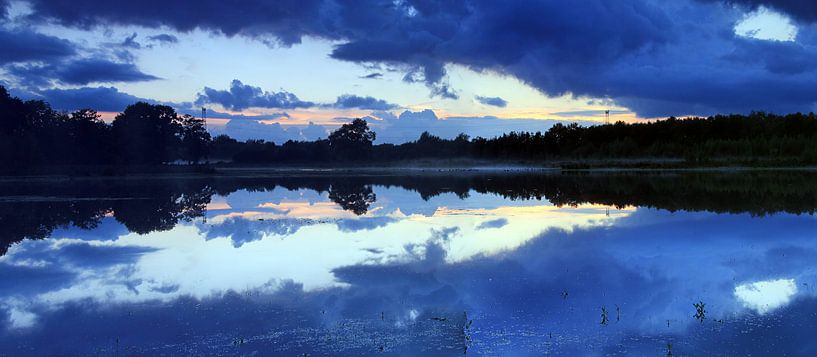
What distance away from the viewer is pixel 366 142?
6275 inches

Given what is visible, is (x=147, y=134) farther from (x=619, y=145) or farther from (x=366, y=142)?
(x=619, y=145)

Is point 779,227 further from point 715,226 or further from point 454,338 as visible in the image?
point 454,338

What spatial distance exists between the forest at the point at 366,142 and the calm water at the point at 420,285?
80482 mm

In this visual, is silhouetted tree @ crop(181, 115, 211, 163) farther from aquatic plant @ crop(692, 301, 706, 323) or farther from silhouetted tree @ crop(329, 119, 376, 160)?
aquatic plant @ crop(692, 301, 706, 323)

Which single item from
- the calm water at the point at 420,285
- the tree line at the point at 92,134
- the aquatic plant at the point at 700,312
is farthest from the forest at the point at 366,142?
the aquatic plant at the point at 700,312

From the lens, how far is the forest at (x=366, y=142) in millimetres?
99625

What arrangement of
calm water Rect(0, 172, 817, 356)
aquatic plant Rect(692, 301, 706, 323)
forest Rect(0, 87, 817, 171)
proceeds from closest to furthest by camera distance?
calm water Rect(0, 172, 817, 356) → aquatic plant Rect(692, 301, 706, 323) → forest Rect(0, 87, 817, 171)

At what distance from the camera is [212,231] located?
23938mm

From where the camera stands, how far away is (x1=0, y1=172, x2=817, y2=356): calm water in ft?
30.9

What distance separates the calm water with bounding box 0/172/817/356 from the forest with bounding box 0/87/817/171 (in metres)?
80.5

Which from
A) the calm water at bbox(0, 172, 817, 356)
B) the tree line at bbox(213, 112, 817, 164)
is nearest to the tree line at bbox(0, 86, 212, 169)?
the tree line at bbox(213, 112, 817, 164)

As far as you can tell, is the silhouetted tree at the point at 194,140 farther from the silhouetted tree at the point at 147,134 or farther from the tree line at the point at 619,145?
the tree line at the point at 619,145

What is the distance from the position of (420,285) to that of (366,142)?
147083mm

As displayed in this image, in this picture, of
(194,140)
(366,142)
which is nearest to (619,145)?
(366,142)
